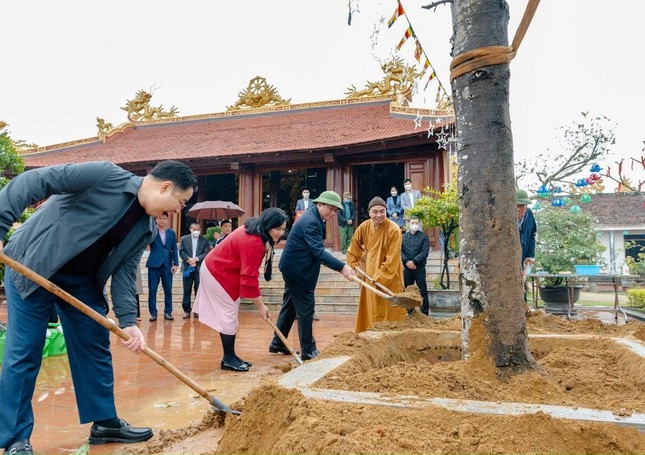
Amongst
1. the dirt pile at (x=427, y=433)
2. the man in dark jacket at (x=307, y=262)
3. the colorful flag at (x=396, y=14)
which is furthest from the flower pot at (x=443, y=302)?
the dirt pile at (x=427, y=433)

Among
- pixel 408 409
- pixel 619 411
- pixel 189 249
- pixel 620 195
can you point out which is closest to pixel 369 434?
pixel 408 409

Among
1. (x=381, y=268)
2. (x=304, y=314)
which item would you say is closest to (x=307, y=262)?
(x=304, y=314)

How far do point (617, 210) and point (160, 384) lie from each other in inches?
1118

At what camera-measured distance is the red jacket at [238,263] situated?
4176mm

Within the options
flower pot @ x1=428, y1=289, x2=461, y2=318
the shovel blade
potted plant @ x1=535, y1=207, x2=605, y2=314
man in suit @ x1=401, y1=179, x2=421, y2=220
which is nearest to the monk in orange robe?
the shovel blade

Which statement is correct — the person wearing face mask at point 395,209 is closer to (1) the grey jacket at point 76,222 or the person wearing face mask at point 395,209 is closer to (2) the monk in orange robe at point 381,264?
(2) the monk in orange robe at point 381,264

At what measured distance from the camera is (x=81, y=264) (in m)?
2.49

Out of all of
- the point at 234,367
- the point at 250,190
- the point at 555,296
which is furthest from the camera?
the point at 250,190

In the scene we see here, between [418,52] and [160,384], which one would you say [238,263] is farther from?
[418,52]

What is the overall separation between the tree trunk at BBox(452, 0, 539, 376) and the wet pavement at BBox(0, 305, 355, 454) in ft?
5.79

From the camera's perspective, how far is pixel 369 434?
1.49 metres

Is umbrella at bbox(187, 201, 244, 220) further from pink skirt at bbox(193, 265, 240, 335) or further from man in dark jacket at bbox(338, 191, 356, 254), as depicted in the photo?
pink skirt at bbox(193, 265, 240, 335)

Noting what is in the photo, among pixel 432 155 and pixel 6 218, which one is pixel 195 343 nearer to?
pixel 6 218

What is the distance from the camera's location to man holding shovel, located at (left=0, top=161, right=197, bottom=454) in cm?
227
